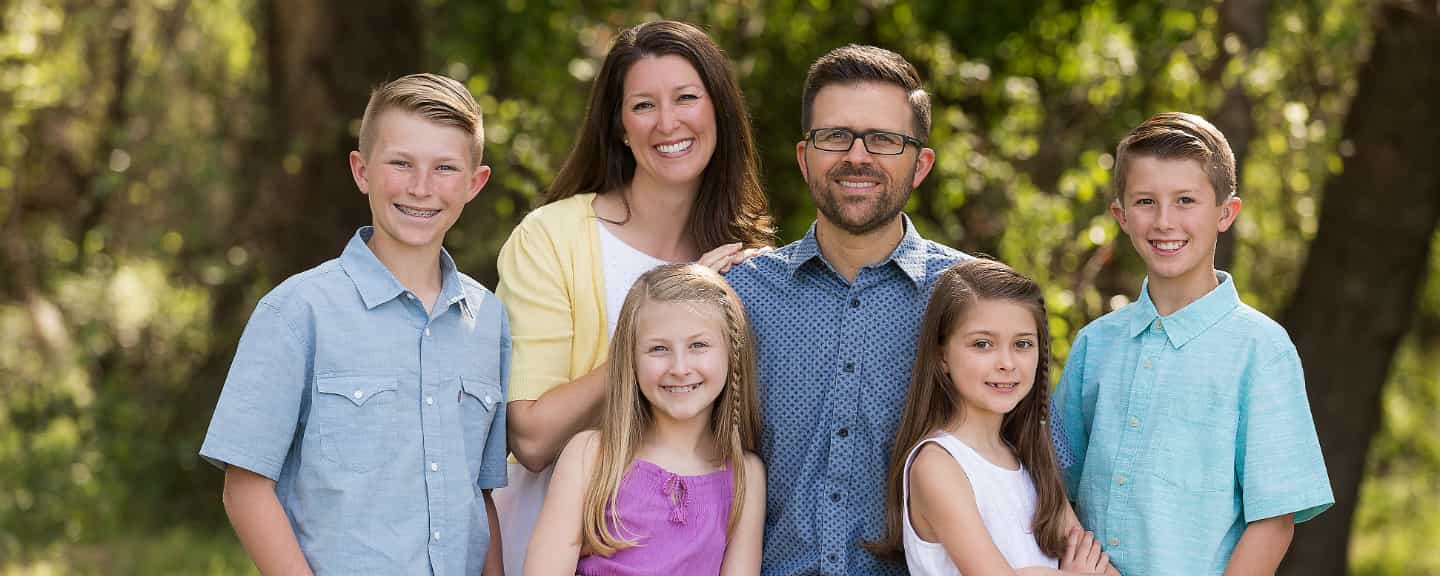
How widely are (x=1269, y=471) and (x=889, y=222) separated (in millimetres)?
871

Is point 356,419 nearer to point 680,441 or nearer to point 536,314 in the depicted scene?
point 536,314

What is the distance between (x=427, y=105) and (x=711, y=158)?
73cm

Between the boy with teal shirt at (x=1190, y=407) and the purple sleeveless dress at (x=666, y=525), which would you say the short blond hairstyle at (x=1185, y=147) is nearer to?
the boy with teal shirt at (x=1190, y=407)

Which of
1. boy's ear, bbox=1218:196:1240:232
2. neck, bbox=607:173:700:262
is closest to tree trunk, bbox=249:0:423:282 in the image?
neck, bbox=607:173:700:262

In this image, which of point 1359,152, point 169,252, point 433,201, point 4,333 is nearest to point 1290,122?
point 1359,152

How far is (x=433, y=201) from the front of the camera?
2.94 meters

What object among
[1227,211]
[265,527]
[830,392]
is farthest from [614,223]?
[1227,211]

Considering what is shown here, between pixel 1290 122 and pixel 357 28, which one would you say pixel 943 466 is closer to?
pixel 1290 122

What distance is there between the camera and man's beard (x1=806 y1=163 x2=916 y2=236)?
3066 millimetres

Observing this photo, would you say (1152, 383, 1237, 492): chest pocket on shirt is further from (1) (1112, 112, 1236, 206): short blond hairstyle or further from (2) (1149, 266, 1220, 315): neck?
(1) (1112, 112, 1236, 206): short blond hairstyle

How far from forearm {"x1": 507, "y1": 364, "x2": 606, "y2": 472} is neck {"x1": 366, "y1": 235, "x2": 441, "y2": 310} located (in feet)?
1.03

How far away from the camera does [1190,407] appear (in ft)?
9.61

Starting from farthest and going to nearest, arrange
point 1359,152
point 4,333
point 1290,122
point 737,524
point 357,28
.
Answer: point 4,333 < point 357,28 < point 1359,152 < point 1290,122 < point 737,524

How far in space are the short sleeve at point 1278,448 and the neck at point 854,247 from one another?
0.76 m
